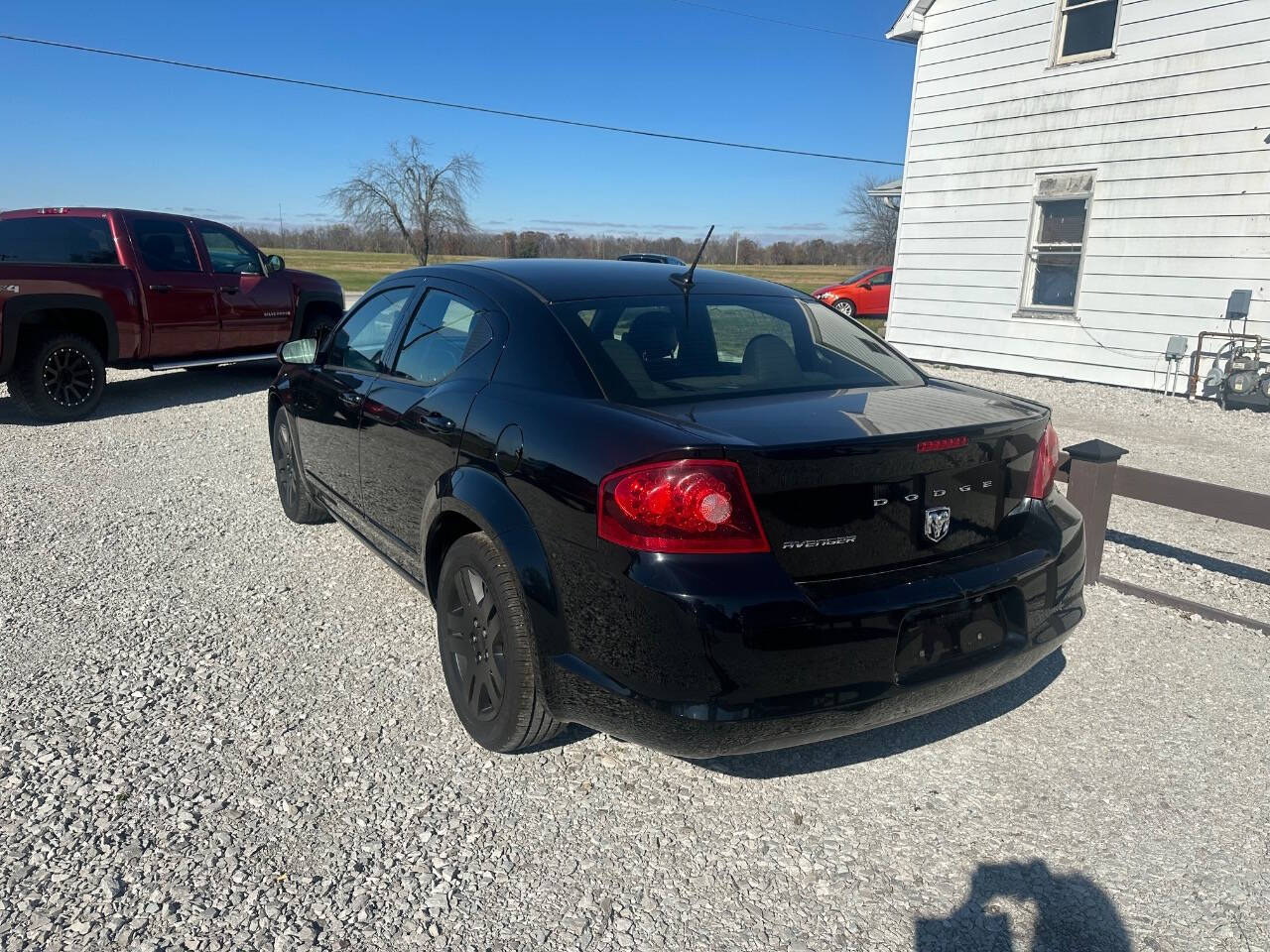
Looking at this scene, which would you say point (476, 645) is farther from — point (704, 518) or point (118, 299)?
point (118, 299)

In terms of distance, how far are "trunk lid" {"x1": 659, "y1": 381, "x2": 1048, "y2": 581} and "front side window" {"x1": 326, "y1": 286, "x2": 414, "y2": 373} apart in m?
1.87

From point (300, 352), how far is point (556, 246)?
42093mm

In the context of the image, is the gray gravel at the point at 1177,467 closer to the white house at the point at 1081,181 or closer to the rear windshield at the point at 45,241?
the white house at the point at 1081,181

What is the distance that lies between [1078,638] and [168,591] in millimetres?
4249

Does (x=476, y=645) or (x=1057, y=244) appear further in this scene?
(x=1057, y=244)

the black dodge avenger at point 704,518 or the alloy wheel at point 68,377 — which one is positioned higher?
the black dodge avenger at point 704,518

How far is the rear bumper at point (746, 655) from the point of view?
2.28 meters

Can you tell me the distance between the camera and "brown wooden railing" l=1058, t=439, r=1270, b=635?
161 inches

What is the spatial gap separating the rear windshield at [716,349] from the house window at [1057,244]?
9480 mm

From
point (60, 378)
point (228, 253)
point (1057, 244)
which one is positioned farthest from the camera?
point (1057, 244)

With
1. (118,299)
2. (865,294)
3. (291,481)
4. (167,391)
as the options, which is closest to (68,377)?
(118,299)

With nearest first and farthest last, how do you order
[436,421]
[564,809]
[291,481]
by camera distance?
[564,809] < [436,421] < [291,481]

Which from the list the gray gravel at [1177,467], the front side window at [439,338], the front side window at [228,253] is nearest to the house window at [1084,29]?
the gray gravel at [1177,467]

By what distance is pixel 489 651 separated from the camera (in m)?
2.96
